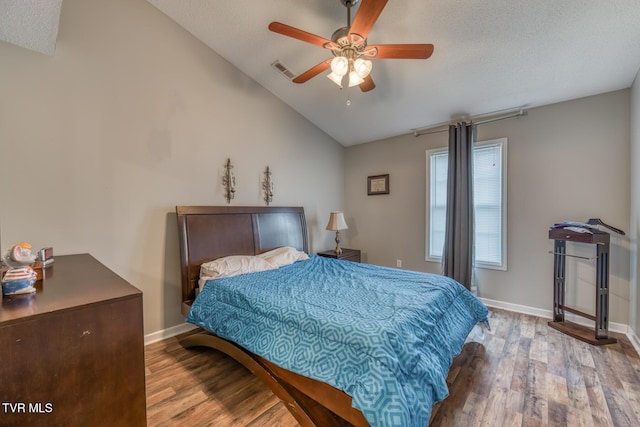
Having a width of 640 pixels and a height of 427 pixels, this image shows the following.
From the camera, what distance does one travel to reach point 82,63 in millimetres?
2199

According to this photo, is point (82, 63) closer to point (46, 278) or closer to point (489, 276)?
point (46, 278)

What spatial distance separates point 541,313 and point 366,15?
142 inches

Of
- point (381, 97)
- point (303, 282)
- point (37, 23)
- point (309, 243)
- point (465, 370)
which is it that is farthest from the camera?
point (309, 243)

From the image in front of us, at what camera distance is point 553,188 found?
2.98 meters

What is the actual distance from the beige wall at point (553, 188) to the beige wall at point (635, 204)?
10 cm

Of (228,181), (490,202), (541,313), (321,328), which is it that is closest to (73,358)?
(321,328)

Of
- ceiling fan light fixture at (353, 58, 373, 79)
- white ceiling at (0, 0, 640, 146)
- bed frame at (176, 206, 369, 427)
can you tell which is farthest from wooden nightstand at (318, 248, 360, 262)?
Result: ceiling fan light fixture at (353, 58, 373, 79)

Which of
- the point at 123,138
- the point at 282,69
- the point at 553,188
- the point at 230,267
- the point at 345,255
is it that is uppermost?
the point at 282,69

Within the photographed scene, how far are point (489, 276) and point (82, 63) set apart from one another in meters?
4.81

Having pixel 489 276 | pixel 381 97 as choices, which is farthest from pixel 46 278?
pixel 489 276

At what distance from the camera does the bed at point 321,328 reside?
4.13 feet

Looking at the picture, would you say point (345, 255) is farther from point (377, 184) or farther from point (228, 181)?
point (228, 181)

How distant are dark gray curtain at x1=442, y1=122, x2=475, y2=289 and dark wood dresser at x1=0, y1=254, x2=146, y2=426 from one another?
346cm

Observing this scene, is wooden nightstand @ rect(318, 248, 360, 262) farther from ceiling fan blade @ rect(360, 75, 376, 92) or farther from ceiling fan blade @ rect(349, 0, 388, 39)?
ceiling fan blade @ rect(349, 0, 388, 39)
